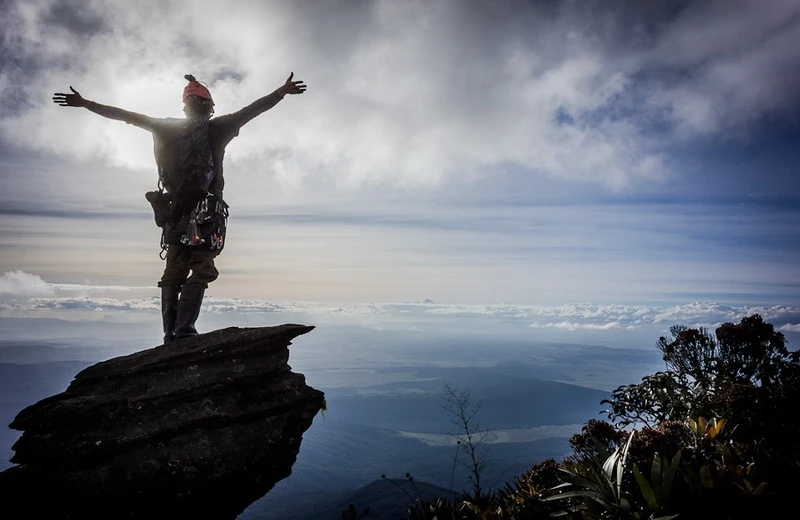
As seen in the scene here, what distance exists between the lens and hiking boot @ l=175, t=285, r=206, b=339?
7.69 metres

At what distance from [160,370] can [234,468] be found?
2.24 m

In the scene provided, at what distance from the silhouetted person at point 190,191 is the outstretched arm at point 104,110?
0.05 feet

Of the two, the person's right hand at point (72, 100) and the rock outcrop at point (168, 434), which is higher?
the person's right hand at point (72, 100)

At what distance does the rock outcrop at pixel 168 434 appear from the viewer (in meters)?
5.53

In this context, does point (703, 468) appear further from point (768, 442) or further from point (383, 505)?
point (383, 505)

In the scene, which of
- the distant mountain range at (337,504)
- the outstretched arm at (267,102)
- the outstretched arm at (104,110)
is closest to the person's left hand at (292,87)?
the outstretched arm at (267,102)

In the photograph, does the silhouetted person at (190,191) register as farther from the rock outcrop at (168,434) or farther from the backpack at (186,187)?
the rock outcrop at (168,434)

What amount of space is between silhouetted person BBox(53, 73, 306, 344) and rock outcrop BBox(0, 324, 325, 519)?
3.26 feet

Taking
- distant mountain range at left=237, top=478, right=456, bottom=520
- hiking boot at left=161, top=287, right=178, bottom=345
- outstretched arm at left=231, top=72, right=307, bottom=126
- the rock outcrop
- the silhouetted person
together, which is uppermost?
outstretched arm at left=231, top=72, right=307, bottom=126

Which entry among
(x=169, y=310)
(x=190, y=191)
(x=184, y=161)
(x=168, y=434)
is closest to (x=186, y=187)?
(x=190, y=191)

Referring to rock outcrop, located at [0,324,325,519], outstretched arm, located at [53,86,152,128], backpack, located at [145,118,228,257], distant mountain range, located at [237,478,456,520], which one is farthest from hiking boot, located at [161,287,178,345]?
distant mountain range, located at [237,478,456,520]

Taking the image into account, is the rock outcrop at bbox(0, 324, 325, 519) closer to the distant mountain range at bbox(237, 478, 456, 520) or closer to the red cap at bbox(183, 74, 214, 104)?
the red cap at bbox(183, 74, 214, 104)

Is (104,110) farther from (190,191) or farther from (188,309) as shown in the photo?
(188,309)

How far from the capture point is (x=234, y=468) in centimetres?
618
